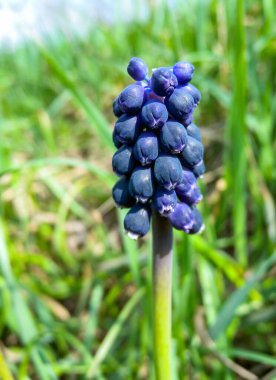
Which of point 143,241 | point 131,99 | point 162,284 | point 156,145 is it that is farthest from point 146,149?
point 143,241

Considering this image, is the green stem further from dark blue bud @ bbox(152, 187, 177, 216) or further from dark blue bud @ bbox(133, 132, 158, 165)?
dark blue bud @ bbox(133, 132, 158, 165)

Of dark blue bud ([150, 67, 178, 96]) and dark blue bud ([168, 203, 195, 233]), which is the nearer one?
dark blue bud ([150, 67, 178, 96])

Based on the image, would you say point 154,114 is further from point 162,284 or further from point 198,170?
point 162,284

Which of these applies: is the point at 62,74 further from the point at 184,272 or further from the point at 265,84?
the point at 265,84

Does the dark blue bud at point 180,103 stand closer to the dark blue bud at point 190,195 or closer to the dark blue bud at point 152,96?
the dark blue bud at point 152,96

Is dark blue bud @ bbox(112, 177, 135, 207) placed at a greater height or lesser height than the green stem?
greater

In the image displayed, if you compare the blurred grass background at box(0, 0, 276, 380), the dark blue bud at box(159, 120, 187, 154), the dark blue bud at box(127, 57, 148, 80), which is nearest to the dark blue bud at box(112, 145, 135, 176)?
the dark blue bud at box(159, 120, 187, 154)

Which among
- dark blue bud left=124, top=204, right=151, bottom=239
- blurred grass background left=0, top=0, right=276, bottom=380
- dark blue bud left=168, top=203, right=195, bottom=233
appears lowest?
blurred grass background left=0, top=0, right=276, bottom=380
